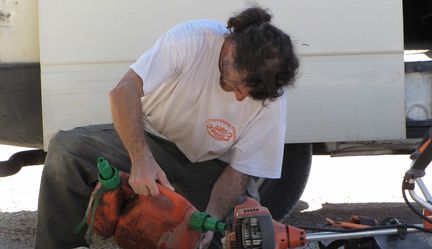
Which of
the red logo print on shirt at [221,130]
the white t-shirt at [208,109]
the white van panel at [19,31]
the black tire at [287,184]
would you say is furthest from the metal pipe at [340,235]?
the white van panel at [19,31]

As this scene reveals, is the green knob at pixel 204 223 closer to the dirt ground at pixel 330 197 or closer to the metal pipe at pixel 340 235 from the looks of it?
the metal pipe at pixel 340 235

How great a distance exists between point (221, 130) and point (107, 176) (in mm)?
678

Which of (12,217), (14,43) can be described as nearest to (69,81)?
(14,43)

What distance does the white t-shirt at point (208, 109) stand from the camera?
298cm

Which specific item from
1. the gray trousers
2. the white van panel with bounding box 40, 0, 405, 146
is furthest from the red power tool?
the white van panel with bounding box 40, 0, 405, 146

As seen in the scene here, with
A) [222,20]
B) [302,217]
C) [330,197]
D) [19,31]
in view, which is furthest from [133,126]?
[330,197]

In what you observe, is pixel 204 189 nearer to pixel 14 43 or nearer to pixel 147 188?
pixel 147 188

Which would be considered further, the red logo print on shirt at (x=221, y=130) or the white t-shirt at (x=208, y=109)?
the red logo print on shirt at (x=221, y=130)

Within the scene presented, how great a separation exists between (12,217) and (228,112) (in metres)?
2.20

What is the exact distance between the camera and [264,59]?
2.63 m

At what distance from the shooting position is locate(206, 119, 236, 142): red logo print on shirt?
10.3ft

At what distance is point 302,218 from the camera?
4.65 m

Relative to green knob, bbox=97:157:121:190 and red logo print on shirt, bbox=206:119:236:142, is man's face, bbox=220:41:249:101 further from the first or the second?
green knob, bbox=97:157:121:190

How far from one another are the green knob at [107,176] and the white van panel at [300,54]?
1.06 meters
